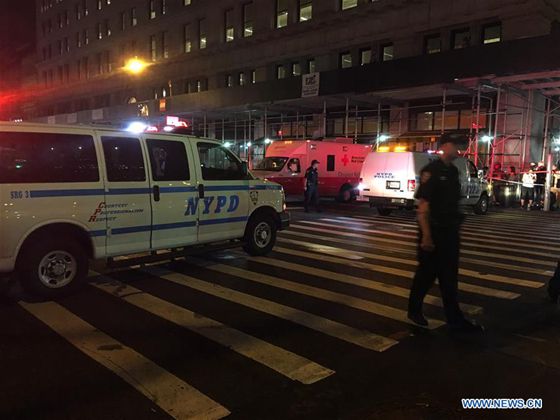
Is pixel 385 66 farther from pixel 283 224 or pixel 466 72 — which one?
pixel 283 224

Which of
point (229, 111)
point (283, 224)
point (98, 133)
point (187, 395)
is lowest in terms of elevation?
point (187, 395)

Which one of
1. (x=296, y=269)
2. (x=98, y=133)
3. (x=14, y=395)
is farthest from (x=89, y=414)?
(x=296, y=269)

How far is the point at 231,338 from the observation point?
4.93 meters

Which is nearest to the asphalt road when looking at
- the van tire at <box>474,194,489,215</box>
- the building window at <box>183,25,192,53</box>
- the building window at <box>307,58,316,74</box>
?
the van tire at <box>474,194,489,215</box>

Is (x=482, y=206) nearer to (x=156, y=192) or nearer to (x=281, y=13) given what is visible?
(x=156, y=192)

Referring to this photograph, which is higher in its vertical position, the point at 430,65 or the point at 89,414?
the point at 430,65

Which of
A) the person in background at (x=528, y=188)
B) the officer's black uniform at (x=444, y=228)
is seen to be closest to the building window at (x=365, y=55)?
the person in background at (x=528, y=188)

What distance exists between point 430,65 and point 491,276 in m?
14.0

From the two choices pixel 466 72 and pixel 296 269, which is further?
pixel 466 72

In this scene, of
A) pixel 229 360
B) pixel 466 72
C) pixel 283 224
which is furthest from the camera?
pixel 466 72

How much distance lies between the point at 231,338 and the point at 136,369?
1.04m

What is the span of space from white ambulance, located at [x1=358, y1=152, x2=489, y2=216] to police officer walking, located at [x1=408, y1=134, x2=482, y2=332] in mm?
9773

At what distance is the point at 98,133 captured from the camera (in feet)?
21.3

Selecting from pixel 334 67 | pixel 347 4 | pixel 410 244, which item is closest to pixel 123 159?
pixel 410 244
